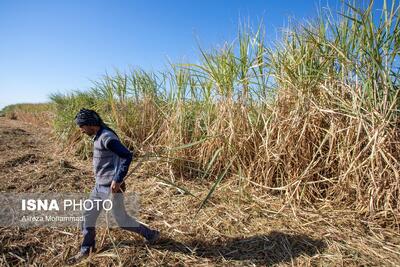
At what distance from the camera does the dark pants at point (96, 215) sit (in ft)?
6.42

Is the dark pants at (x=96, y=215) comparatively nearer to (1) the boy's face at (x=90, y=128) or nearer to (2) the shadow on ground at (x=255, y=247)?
(2) the shadow on ground at (x=255, y=247)

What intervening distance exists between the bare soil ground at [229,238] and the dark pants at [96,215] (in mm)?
88

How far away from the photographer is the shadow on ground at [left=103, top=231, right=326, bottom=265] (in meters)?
1.93

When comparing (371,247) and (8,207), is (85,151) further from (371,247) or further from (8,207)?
(371,247)

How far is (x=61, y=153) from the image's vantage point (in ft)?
15.5

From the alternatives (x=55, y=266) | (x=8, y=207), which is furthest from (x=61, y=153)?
(x=55, y=266)

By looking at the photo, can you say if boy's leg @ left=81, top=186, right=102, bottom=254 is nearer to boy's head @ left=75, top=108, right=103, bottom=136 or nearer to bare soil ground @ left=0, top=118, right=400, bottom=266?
bare soil ground @ left=0, top=118, right=400, bottom=266

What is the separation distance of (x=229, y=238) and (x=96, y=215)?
2.98 feet

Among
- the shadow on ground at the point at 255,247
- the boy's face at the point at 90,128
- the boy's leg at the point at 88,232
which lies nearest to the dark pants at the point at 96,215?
the boy's leg at the point at 88,232

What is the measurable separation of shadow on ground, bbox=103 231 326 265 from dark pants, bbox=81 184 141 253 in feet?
0.51

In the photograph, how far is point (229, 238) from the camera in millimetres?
2156

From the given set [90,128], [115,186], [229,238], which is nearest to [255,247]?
[229,238]

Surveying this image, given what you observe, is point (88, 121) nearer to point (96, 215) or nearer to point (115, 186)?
point (115, 186)

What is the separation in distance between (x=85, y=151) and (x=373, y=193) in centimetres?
358
